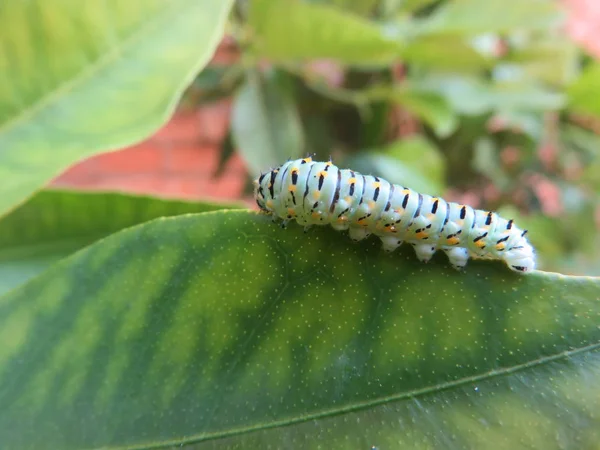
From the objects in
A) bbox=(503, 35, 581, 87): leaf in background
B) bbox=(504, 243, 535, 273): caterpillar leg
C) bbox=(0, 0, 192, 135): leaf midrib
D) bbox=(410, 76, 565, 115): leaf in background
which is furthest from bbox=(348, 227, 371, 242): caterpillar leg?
bbox=(503, 35, 581, 87): leaf in background

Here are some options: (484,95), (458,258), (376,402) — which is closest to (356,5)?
(484,95)

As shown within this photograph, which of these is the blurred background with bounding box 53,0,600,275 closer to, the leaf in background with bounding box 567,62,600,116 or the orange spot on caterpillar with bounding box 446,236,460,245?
the leaf in background with bounding box 567,62,600,116

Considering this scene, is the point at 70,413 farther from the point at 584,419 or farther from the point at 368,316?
the point at 584,419

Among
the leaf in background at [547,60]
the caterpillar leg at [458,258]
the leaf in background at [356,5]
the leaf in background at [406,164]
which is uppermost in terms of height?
the leaf in background at [356,5]

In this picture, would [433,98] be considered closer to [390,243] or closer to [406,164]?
[406,164]

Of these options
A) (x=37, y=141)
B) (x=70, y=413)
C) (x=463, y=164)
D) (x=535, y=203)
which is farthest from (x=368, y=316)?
(x=535, y=203)

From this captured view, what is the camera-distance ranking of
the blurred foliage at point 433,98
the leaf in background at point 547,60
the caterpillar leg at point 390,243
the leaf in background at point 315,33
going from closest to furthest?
the caterpillar leg at point 390,243 → the leaf in background at point 315,33 → the blurred foliage at point 433,98 → the leaf in background at point 547,60

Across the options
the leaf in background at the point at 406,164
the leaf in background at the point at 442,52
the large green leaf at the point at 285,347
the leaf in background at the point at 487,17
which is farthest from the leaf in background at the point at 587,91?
the large green leaf at the point at 285,347

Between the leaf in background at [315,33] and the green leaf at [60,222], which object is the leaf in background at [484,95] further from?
the green leaf at [60,222]
